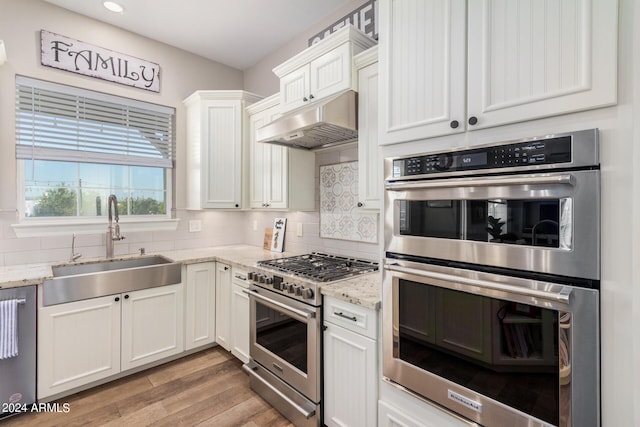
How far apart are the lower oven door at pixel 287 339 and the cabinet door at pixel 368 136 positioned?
30.5 inches

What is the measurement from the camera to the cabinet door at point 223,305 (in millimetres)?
2756

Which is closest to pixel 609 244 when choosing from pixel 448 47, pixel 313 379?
pixel 448 47

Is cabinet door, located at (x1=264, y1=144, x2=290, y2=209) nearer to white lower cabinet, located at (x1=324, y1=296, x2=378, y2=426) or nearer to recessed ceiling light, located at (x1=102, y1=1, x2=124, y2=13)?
white lower cabinet, located at (x1=324, y1=296, x2=378, y2=426)

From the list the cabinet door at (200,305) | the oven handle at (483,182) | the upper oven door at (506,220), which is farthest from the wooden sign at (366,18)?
the cabinet door at (200,305)

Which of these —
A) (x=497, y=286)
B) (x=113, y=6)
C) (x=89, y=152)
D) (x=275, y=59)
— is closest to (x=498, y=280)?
(x=497, y=286)

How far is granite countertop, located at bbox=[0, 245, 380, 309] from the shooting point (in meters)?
1.65

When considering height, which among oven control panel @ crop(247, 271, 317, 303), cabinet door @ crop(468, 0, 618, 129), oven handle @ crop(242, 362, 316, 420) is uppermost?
cabinet door @ crop(468, 0, 618, 129)

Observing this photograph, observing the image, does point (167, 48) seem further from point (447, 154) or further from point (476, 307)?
point (476, 307)

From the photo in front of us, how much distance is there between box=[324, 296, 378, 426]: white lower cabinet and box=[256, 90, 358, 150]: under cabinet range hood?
1106 millimetres

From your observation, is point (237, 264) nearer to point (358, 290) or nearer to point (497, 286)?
point (358, 290)

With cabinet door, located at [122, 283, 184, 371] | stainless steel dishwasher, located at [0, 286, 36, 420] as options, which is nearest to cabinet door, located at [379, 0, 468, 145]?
cabinet door, located at [122, 283, 184, 371]

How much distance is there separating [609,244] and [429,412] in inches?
38.3

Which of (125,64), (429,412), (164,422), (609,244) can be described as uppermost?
(125,64)

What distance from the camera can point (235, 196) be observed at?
315 cm
